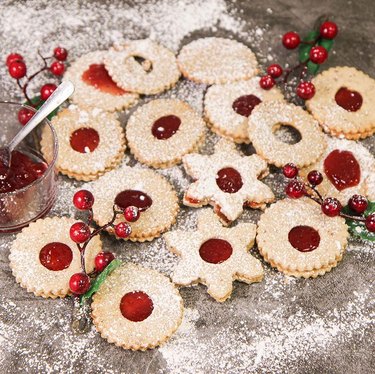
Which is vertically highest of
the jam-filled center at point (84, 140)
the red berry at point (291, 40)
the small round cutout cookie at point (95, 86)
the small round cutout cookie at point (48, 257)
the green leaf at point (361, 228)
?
the red berry at point (291, 40)

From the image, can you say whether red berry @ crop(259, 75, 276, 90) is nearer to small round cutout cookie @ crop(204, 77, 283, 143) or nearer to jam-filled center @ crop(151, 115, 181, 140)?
small round cutout cookie @ crop(204, 77, 283, 143)

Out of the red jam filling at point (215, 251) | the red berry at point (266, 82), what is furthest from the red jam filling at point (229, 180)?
the red berry at point (266, 82)

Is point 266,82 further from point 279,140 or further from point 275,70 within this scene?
point 279,140

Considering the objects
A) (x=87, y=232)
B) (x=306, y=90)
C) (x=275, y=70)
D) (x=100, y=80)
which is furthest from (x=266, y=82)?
(x=87, y=232)

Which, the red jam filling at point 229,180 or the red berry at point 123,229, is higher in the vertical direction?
the red jam filling at point 229,180

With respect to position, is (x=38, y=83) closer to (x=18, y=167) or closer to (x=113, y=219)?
(x=18, y=167)

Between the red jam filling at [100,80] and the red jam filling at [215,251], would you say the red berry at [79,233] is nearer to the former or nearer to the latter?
the red jam filling at [215,251]

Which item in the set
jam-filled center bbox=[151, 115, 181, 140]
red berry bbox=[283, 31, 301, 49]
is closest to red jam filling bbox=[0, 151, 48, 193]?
jam-filled center bbox=[151, 115, 181, 140]
